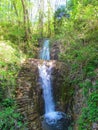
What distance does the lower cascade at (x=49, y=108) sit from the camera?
24.2ft

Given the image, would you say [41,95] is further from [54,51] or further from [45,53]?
[45,53]

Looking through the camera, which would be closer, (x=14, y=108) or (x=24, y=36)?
(x=14, y=108)

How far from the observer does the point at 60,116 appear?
779 cm

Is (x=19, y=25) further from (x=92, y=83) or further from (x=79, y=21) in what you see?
(x=92, y=83)

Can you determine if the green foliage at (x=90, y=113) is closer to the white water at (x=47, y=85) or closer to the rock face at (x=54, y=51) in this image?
the white water at (x=47, y=85)

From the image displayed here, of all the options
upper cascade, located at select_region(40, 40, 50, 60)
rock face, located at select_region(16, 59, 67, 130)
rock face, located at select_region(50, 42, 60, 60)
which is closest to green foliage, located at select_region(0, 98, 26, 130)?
rock face, located at select_region(16, 59, 67, 130)

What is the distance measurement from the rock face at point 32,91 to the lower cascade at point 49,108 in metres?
0.21

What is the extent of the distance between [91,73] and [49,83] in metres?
Answer: 3.22

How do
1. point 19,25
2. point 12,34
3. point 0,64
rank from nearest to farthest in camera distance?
point 0,64
point 12,34
point 19,25

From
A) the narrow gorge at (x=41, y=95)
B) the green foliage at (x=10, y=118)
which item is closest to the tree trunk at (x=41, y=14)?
the narrow gorge at (x=41, y=95)

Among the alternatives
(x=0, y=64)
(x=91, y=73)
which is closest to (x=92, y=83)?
(x=91, y=73)

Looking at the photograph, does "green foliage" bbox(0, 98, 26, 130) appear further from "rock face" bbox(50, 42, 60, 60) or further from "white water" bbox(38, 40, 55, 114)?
"rock face" bbox(50, 42, 60, 60)

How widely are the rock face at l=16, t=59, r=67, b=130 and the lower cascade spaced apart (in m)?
0.21

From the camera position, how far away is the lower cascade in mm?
7375
